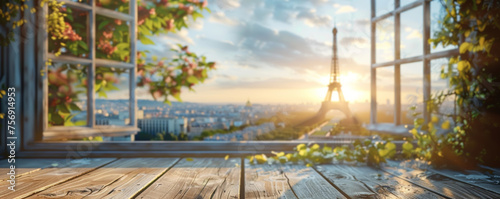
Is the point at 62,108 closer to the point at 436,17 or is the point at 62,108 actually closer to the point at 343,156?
the point at 343,156

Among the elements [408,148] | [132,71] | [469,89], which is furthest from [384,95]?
[132,71]

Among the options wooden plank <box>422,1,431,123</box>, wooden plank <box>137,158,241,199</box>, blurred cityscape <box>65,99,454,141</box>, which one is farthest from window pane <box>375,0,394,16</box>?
wooden plank <box>137,158,241,199</box>

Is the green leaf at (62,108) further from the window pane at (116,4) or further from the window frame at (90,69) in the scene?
the window pane at (116,4)

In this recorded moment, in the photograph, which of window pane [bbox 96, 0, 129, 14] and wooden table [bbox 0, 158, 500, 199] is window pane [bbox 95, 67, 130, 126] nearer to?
window pane [bbox 96, 0, 129, 14]

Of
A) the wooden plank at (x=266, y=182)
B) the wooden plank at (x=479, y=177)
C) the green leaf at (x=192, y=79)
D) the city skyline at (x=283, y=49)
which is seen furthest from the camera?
the green leaf at (x=192, y=79)

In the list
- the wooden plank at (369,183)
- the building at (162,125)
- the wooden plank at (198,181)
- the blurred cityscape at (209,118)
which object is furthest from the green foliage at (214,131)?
the wooden plank at (369,183)

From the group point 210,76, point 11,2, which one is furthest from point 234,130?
point 11,2

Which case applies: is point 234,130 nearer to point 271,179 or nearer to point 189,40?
point 189,40
